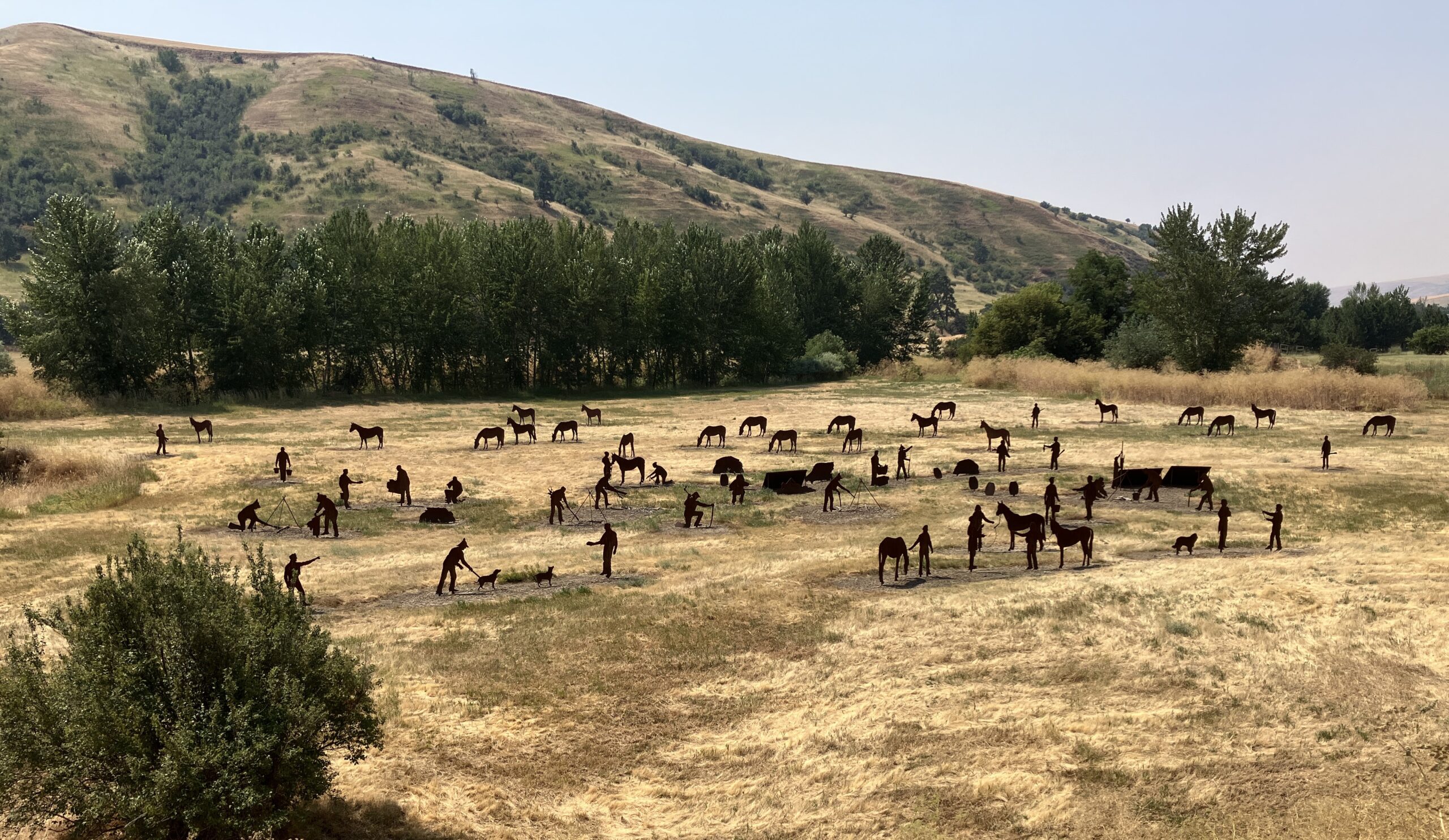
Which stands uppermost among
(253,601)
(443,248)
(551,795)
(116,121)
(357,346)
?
(116,121)

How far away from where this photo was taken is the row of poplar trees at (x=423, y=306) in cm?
4919

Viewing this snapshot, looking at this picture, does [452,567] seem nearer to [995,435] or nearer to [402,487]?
[402,487]

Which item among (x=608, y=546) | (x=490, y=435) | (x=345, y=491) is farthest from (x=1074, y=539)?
(x=490, y=435)

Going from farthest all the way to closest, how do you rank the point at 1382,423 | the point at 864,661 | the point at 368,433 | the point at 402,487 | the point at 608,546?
the point at 368,433, the point at 1382,423, the point at 402,487, the point at 608,546, the point at 864,661

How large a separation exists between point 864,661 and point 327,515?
48.3ft

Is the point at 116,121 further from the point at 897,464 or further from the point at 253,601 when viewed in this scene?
the point at 253,601

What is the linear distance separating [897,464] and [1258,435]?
16.9 metres

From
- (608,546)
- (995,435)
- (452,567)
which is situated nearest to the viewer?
(452,567)

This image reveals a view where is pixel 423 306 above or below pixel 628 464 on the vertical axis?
above

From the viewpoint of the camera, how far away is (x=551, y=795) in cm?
1030

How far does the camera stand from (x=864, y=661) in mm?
13891

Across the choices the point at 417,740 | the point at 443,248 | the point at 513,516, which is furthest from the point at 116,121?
the point at 417,740

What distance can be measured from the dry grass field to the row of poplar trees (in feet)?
82.4

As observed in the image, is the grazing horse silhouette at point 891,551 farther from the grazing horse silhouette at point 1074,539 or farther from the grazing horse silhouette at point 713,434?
the grazing horse silhouette at point 713,434
